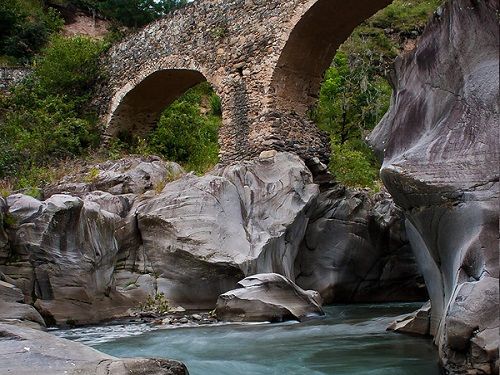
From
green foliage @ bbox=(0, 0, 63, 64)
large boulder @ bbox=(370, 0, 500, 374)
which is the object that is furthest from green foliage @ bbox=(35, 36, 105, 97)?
large boulder @ bbox=(370, 0, 500, 374)

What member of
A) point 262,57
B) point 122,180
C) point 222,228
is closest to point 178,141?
point 262,57

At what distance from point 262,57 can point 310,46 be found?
3.25 ft

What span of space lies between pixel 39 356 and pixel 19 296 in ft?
8.37

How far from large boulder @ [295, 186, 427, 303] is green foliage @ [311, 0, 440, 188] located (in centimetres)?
245

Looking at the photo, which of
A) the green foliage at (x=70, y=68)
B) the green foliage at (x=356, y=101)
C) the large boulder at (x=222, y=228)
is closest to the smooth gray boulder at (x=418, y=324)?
the large boulder at (x=222, y=228)

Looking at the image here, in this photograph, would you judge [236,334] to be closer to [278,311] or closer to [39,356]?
[278,311]

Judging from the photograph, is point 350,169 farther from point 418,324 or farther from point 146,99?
point 418,324

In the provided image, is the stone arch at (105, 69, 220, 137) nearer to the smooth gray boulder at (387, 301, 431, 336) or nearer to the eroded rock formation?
the eroded rock formation

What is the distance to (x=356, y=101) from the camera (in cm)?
1959

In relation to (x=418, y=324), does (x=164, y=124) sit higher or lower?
higher

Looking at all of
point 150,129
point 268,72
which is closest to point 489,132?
point 268,72

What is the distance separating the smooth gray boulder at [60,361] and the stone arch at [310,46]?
9321 mm

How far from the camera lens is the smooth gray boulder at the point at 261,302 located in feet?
23.6

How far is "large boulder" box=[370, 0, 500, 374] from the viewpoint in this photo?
4.09 metres
